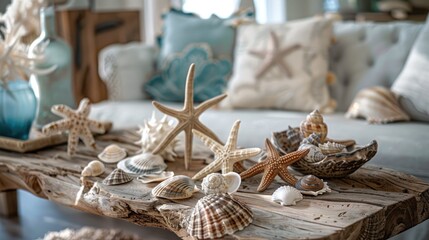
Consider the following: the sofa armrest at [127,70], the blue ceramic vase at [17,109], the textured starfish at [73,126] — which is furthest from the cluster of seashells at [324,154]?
the sofa armrest at [127,70]

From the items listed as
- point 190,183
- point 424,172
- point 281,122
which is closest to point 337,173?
point 190,183

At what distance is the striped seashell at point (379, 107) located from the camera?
94.6 inches

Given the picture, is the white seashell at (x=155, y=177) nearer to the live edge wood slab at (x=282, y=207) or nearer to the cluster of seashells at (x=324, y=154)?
the live edge wood slab at (x=282, y=207)

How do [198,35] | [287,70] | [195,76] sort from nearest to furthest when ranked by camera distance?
[287,70] < [195,76] < [198,35]

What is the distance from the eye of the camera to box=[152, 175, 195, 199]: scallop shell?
1.52 m

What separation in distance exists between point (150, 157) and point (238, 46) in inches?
50.2

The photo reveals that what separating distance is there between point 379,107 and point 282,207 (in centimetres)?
112

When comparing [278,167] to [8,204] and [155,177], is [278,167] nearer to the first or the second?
[155,177]

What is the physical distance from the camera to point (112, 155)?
196 cm

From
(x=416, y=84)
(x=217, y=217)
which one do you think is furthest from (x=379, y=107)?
(x=217, y=217)

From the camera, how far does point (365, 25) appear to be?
288cm

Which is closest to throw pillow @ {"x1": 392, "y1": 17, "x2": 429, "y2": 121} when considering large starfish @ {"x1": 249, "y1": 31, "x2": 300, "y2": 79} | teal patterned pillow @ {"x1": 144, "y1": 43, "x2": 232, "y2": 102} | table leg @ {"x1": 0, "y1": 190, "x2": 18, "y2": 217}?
large starfish @ {"x1": 249, "y1": 31, "x2": 300, "y2": 79}

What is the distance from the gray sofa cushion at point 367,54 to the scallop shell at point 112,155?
1.28 meters

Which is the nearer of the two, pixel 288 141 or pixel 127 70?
pixel 288 141
